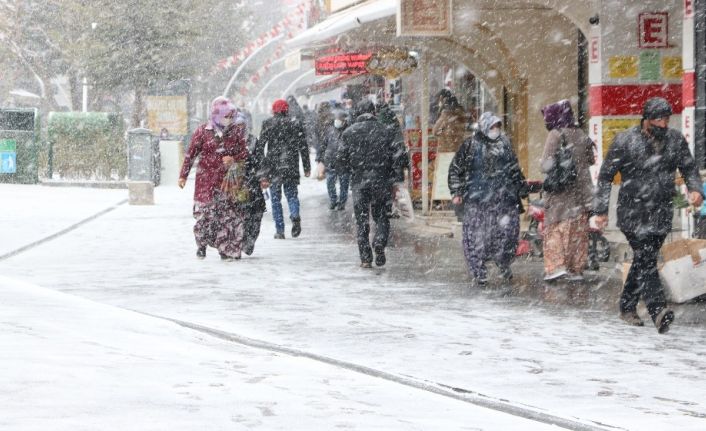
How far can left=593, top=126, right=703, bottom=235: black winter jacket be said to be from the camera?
10.1 meters

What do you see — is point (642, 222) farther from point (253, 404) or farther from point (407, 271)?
point (407, 271)

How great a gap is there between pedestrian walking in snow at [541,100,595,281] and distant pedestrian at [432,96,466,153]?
339 inches

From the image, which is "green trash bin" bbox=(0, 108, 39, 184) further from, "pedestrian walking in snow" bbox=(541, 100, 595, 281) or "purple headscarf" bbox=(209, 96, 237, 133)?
"pedestrian walking in snow" bbox=(541, 100, 595, 281)

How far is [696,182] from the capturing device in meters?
10.1

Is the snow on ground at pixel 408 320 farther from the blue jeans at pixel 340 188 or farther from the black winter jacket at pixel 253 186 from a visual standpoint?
the blue jeans at pixel 340 188

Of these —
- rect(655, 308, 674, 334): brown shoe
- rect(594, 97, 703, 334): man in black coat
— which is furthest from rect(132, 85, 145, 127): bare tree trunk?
rect(655, 308, 674, 334): brown shoe

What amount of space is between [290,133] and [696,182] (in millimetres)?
9671

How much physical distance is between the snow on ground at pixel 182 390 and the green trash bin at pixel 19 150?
2297 centimetres

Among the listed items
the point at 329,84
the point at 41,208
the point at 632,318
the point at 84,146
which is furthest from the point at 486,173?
the point at 329,84

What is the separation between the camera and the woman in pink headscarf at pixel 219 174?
51.4ft

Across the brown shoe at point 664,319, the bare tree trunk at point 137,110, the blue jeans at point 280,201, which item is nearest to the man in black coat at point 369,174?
the blue jeans at point 280,201

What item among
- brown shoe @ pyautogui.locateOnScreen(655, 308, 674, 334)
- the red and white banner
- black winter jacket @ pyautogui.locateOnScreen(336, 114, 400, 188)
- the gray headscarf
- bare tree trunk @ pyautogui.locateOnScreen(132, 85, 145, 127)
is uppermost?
the red and white banner

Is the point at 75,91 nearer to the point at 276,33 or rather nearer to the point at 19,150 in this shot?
the point at 276,33

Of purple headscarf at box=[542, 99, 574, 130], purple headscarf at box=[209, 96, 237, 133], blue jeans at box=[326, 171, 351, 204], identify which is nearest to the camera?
purple headscarf at box=[542, 99, 574, 130]
